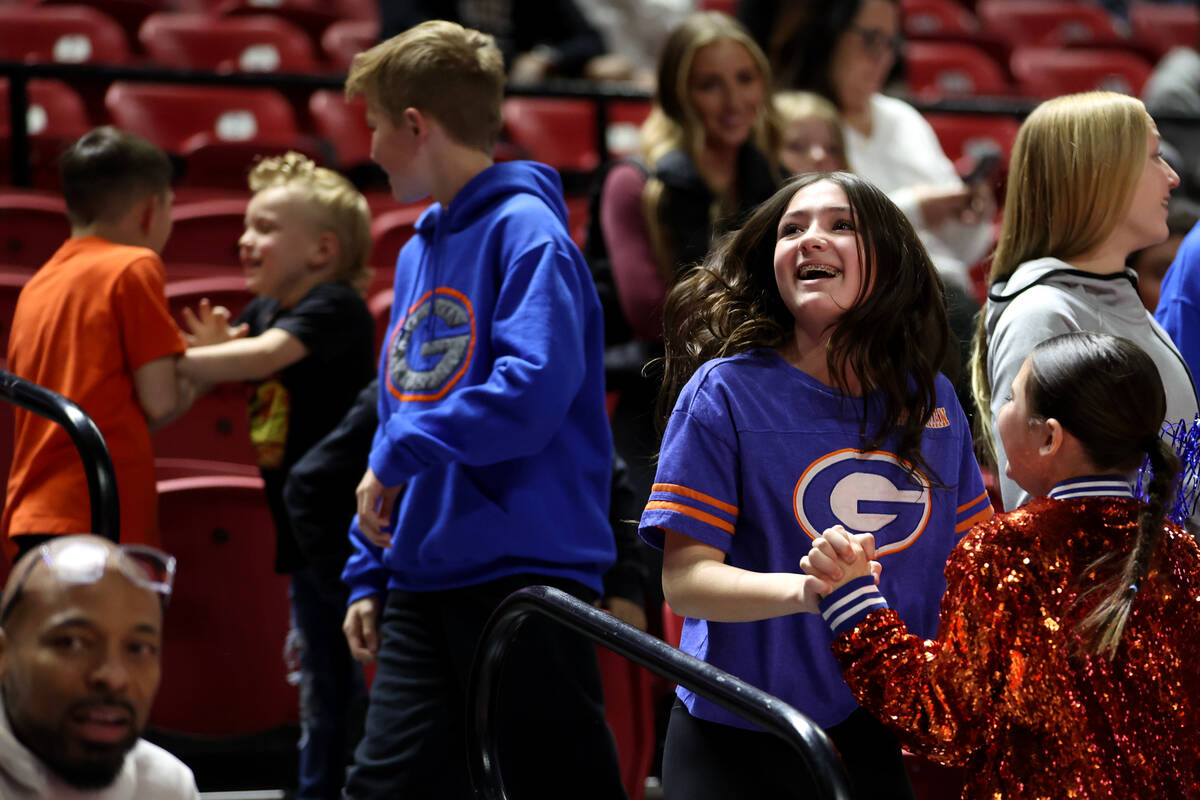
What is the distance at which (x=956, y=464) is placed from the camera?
196cm

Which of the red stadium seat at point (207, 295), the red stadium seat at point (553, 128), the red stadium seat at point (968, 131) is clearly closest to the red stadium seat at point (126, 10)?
the red stadium seat at point (553, 128)

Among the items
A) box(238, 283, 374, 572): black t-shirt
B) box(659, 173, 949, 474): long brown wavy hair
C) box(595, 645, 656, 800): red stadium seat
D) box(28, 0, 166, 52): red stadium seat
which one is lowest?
box(595, 645, 656, 800): red stadium seat

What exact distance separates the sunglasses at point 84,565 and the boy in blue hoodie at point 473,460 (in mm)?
916

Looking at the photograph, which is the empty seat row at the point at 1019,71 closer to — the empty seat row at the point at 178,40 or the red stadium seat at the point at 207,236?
the empty seat row at the point at 178,40

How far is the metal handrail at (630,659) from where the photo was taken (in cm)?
153

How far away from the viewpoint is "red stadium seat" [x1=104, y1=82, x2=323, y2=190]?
5.46 m

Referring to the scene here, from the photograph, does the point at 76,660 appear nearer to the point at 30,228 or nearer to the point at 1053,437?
the point at 1053,437

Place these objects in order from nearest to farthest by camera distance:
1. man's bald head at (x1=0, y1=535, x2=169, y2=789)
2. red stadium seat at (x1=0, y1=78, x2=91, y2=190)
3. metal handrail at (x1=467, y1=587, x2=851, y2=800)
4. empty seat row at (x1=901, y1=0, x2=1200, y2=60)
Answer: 1. man's bald head at (x1=0, y1=535, x2=169, y2=789)
2. metal handrail at (x1=467, y1=587, x2=851, y2=800)
3. red stadium seat at (x1=0, y1=78, x2=91, y2=190)
4. empty seat row at (x1=901, y1=0, x2=1200, y2=60)

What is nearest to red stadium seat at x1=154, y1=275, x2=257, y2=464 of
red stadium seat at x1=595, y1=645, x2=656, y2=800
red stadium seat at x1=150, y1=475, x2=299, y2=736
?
red stadium seat at x1=150, y1=475, x2=299, y2=736

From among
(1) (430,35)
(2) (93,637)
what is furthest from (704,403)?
(1) (430,35)

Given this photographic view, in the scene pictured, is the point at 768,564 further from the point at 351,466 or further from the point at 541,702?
the point at 351,466

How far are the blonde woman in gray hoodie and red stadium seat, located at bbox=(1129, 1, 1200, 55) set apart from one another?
24.0ft

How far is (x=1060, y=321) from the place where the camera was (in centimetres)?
220

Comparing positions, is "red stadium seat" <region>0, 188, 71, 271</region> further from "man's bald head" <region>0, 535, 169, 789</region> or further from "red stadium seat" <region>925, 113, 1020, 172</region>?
"red stadium seat" <region>925, 113, 1020, 172</region>
